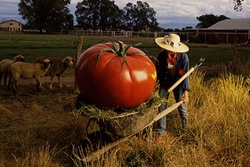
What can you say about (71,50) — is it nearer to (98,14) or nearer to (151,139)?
(151,139)

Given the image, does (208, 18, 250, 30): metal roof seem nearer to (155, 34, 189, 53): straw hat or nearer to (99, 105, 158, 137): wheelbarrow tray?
(155, 34, 189, 53): straw hat

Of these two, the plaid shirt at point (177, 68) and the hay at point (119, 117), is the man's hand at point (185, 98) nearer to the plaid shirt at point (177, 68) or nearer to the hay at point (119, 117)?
the plaid shirt at point (177, 68)

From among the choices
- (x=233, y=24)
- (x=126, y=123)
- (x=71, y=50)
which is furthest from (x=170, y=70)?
(x=233, y=24)

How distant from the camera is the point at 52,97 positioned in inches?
370

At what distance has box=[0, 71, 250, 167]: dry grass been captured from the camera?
4703mm

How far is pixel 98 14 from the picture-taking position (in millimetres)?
98562

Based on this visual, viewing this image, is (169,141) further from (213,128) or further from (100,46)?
A: (100,46)

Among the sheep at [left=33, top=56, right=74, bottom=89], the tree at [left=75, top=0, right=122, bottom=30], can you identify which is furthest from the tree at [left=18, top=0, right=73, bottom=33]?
the sheep at [left=33, top=56, right=74, bottom=89]

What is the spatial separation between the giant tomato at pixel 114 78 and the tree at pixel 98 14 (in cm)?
9368

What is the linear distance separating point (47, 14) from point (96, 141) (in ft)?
280

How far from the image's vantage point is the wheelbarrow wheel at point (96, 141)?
4.81 m

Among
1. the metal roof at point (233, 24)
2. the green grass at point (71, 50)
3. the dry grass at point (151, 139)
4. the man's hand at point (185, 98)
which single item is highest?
the metal roof at point (233, 24)

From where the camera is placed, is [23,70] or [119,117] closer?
[119,117]

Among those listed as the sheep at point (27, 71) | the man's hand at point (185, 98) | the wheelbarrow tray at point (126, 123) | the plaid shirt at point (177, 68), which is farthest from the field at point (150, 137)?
the sheep at point (27, 71)
